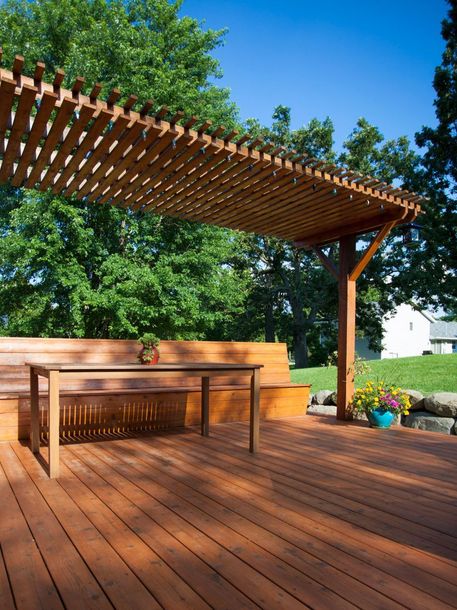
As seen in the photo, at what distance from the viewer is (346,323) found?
5770 millimetres

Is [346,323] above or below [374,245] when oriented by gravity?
below

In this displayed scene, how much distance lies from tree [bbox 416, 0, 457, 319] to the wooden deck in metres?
9.62

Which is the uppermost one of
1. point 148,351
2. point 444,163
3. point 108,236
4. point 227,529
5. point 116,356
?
point 444,163

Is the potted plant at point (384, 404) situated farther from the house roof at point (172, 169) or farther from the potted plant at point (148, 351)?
the potted plant at point (148, 351)

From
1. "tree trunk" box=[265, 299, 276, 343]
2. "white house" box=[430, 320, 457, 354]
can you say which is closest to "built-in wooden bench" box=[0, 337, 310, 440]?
"tree trunk" box=[265, 299, 276, 343]

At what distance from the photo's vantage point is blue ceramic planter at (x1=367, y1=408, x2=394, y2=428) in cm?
538

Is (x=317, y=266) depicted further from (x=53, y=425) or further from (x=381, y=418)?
(x=53, y=425)

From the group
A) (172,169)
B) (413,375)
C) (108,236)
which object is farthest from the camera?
(108,236)

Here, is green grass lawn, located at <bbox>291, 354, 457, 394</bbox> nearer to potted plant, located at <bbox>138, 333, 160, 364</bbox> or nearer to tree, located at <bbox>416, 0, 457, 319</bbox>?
tree, located at <bbox>416, 0, 457, 319</bbox>

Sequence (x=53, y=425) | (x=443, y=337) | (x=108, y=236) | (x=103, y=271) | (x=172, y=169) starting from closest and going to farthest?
1. (x=53, y=425)
2. (x=172, y=169)
3. (x=103, y=271)
4. (x=108, y=236)
5. (x=443, y=337)

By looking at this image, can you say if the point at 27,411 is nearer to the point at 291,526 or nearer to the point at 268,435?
the point at 268,435

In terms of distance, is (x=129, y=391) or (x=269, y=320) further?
(x=269, y=320)

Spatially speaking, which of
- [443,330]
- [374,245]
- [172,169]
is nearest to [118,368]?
[172,169]

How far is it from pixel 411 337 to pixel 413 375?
2111cm
